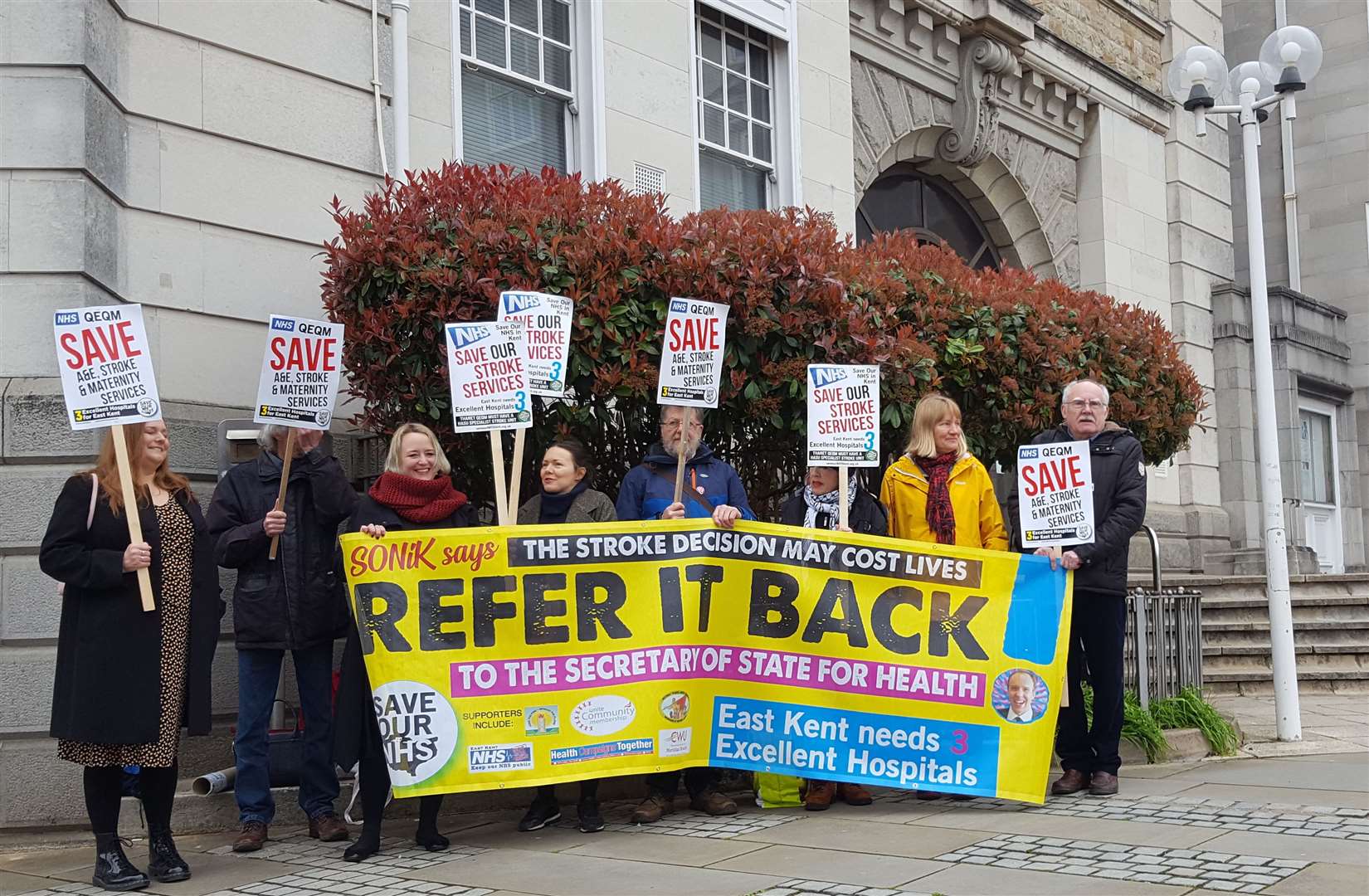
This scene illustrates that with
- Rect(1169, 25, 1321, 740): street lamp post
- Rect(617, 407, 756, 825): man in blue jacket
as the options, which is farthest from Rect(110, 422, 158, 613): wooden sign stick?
Rect(1169, 25, 1321, 740): street lamp post

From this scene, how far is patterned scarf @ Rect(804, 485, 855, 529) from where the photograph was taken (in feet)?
23.5

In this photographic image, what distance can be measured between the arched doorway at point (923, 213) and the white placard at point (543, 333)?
767 centimetres

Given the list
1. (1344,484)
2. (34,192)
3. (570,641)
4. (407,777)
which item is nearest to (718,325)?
(570,641)

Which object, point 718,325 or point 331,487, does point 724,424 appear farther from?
point 331,487

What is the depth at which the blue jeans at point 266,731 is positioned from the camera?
6.41 metres

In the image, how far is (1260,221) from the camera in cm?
982

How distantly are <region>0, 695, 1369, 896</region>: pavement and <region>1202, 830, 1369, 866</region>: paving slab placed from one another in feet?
0.04

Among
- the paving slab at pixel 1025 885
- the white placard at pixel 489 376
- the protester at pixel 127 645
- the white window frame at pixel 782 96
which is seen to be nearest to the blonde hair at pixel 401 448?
the white placard at pixel 489 376

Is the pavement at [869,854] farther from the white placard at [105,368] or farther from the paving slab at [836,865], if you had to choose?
the white placard at [105,368]

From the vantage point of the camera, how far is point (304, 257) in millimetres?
8461

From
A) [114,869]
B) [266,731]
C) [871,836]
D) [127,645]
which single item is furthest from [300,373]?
[871,836]

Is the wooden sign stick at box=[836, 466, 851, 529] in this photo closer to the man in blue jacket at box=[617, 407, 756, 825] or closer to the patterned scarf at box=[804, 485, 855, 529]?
the patterned scarf at box=[804, 485, 855, 529]

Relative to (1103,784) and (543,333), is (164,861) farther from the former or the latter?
(1103,784)

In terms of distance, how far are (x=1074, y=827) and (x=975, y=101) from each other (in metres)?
10.1
